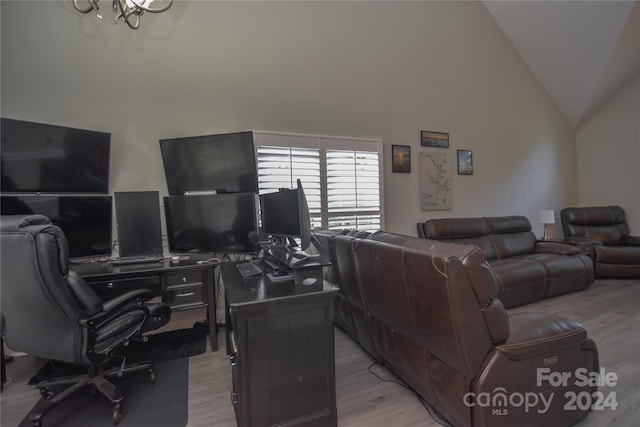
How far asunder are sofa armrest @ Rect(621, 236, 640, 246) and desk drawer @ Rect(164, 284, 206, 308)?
6212 mm

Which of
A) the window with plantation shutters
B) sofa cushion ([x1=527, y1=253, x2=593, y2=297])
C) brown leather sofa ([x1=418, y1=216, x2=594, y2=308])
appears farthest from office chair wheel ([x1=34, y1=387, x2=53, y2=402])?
sofa cushion ([x1=527, y1=253, x2=593, y2=297])

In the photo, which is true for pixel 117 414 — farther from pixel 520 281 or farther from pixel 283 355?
pixel 520 281

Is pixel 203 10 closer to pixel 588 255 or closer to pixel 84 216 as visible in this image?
pixel 84 216

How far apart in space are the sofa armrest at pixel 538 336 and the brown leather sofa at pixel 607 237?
3900mm

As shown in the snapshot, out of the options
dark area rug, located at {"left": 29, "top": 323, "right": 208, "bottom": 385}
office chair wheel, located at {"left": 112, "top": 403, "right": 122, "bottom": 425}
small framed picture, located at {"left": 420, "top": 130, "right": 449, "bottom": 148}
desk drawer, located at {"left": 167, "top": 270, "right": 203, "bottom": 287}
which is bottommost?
dark area rug, located at {"left": 29, "top": 323, "right": 208, "bottom": 385}

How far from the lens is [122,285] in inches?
89.3

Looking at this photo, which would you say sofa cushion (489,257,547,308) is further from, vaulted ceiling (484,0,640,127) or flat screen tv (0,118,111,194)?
flat screen tv (0,118,111,194)

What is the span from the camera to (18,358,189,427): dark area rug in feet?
5.61

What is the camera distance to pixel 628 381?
1.91 m

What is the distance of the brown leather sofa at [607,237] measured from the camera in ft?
13.6

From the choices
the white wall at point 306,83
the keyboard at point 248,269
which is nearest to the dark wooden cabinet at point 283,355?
the keyboard at point 248,269

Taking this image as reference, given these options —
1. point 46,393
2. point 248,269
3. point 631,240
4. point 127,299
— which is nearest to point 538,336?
point 248,269

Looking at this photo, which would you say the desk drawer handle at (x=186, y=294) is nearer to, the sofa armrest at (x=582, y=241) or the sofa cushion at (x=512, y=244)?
the sofa cushion at (x=512, y=244)

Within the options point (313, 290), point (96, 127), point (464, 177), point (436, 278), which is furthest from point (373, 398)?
point (464, 177)
